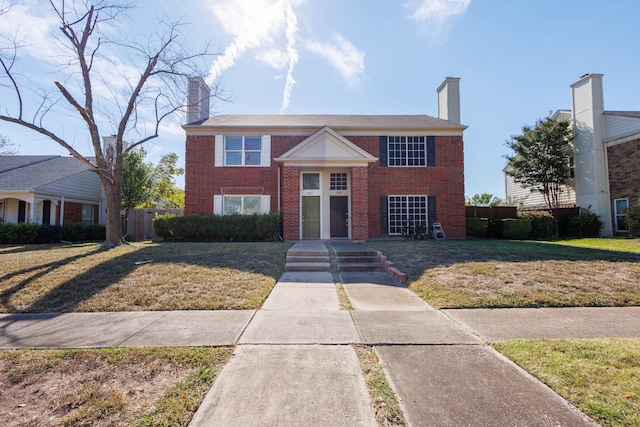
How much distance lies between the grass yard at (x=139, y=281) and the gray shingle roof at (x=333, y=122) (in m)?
7.74

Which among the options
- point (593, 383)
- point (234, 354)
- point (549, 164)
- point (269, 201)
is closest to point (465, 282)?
point (593, 383)

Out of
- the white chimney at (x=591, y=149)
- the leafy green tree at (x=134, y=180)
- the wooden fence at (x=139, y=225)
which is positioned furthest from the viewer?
the leafy green tree at (x=134, y=180)

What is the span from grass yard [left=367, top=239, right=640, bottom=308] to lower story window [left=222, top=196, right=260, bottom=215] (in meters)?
7.48

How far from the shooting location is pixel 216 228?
42.8 ft

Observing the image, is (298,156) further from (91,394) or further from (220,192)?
(91,394)

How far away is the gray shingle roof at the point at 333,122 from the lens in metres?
14.5

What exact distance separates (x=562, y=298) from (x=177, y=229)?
513 inches

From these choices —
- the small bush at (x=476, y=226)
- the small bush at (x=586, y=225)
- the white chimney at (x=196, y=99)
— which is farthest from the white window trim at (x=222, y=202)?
the small bush at (x=586, y=225)

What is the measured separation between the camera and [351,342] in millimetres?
3576

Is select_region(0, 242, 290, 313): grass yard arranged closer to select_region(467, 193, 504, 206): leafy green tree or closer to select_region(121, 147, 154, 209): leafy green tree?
select_region(121, 147, 154, 209): leafy green tree

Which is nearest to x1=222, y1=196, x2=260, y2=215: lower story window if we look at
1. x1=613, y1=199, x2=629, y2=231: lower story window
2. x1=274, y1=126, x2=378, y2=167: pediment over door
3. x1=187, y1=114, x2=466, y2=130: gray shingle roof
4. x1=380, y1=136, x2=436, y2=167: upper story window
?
x1=274, y1=126, x2=378, y2=167: pediment over door

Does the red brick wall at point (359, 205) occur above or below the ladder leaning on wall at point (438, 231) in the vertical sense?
above

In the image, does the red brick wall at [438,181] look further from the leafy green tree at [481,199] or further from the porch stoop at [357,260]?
the leafy green tree at [481,199]

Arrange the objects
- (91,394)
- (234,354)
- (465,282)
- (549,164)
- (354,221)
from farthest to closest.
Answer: (549,164)
(354,221)
(465,282)
(234,354)
(91,394)
